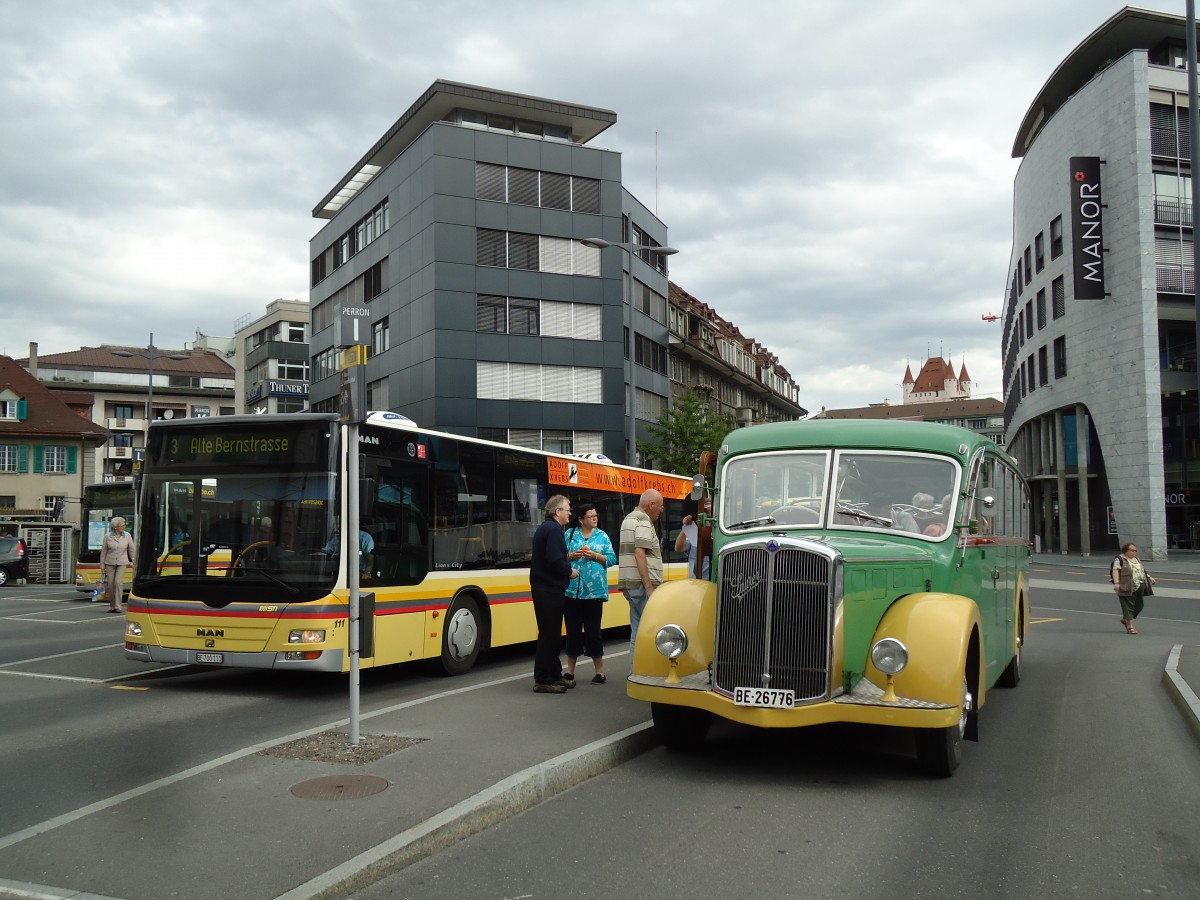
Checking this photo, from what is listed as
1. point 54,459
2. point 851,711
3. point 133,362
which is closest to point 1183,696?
point 851,711

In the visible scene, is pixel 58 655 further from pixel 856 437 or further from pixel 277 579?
pixel 856 437

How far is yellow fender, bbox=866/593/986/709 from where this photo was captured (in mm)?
6637

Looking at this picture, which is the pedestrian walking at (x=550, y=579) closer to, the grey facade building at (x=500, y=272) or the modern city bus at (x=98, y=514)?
the modern city bus at (x=98, y=514)

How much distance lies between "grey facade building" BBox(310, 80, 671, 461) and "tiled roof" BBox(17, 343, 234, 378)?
177 feet

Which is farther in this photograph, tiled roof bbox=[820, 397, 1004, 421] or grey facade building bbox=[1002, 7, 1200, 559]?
tiled roof bbox=[820, 397, 1004, 421]

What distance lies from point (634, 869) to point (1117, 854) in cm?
247

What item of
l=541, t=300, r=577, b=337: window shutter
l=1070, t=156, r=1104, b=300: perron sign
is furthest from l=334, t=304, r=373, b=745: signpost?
l=1070, t=156, r=1104, b=300: perron sign

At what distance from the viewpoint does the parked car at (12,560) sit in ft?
120

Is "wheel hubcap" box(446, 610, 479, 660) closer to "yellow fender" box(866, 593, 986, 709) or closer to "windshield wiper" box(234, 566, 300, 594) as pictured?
"windshield wiper" box(234, 566, 300, 594)

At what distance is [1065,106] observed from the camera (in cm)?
4988

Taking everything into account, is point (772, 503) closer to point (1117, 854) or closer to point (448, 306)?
point (1117, 854)

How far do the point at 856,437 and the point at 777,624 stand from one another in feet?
7.34

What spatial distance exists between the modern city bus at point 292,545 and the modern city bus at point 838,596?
11.0ft

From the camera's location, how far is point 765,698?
22.2 feet
